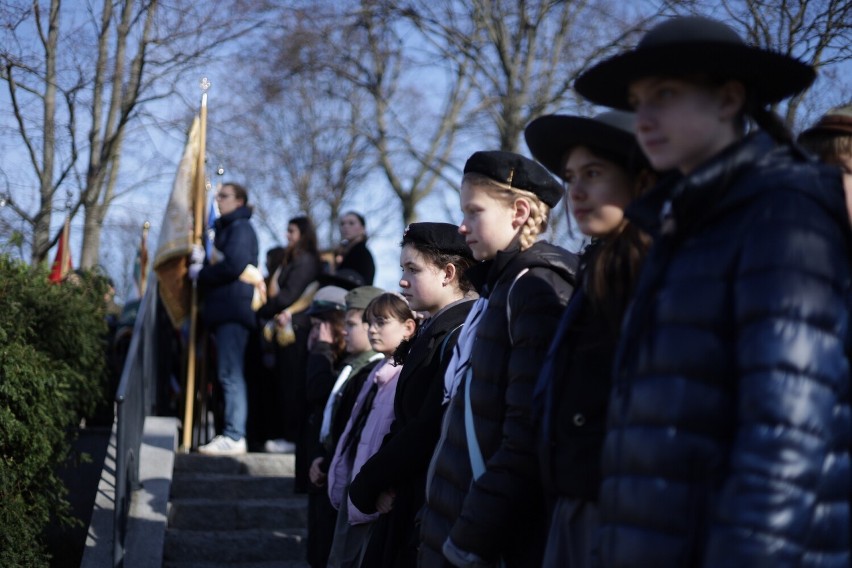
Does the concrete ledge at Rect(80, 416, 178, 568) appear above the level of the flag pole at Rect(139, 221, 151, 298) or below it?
below

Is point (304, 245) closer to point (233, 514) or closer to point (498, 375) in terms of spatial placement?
point (233, 514)

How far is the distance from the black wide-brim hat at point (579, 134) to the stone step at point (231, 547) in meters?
5.83

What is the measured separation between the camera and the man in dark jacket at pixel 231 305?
33.0 feet

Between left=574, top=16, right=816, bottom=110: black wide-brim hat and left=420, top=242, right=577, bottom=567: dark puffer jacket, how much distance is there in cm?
87

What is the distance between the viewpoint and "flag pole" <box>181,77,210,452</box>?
34.4 feet

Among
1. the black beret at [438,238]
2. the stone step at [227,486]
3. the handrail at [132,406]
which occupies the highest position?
the black beret at [438,238]

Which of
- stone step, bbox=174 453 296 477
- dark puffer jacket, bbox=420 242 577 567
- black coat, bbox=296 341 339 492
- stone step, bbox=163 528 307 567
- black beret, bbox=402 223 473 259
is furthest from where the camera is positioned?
stone step, bbox=174 453 296 477

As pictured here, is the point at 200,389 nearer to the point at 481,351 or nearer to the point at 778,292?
the point at 481,351

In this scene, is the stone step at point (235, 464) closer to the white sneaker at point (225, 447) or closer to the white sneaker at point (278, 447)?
the white sneaker at point (225, 447)

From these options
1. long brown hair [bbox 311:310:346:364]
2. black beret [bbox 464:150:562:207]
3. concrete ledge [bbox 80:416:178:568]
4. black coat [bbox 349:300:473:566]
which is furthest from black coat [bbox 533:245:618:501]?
concrete ledge [bbox 80:416:178:568]

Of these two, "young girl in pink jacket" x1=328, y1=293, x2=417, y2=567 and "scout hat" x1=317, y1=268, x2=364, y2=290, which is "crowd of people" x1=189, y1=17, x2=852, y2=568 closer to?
"young girl in pink jacket" x1=328, y1=293, x2=417, y2=567

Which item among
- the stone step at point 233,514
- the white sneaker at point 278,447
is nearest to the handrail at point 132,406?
the stone step at point 233,514

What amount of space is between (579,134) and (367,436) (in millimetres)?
2564

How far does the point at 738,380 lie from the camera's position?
2.24 metres
